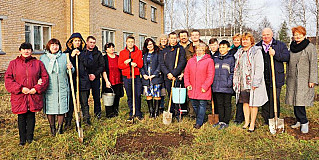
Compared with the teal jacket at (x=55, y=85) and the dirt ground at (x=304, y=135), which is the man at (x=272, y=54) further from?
the teal jacket at (x=55, y=85)

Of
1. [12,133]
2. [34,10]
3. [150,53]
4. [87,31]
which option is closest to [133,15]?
[87,31]

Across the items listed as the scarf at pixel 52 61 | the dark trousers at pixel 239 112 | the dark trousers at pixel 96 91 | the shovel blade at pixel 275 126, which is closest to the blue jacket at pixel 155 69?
the dark trousers at pixel 96 91

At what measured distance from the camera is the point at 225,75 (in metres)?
4.72

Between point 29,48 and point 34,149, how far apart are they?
5.23 ft

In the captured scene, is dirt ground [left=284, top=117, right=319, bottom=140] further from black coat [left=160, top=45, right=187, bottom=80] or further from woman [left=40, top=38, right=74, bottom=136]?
woman [left=40, top=38, right=74, bottom=136]

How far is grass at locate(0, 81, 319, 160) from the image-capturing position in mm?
3646

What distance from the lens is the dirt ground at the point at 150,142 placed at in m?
3.80

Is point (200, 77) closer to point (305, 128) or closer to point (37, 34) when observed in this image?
point (305, 128)

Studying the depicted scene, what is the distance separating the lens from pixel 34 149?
3.87 m

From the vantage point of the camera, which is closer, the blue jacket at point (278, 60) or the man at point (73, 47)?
the blue jacket at point (278, 60)

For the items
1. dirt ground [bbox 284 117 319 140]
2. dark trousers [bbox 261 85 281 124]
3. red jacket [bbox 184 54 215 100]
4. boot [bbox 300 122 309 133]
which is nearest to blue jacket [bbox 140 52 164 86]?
red jacket [bbox 184 54 215 100]

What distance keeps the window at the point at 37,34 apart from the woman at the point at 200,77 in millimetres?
8611

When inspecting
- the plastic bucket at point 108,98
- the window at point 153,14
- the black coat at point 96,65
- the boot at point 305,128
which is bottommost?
the boot at point 305,128

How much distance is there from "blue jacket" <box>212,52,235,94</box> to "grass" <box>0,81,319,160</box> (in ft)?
2.50
